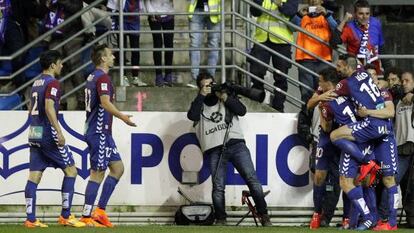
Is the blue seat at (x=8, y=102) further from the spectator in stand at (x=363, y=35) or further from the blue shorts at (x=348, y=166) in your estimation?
the blue shorts at (x=348, y=166)

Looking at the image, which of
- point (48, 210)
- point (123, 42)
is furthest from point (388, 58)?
point (48, 210)

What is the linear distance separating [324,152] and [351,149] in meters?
0.92

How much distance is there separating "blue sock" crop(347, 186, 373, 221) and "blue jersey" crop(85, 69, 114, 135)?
3176 mm

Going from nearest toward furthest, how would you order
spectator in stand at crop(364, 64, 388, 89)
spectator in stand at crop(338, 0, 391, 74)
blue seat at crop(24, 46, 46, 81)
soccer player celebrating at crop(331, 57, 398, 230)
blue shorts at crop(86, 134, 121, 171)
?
soccer player celebrating at crop(331, 57, 398, 230) < blue shorts at crop(86, 134, 121, 171) < spectator in stand at crop(364, 64, 388, 89) < spectator in stand at crop(338, 0, 391, 74) < blue seat at crop(24, 46, 46, 81)

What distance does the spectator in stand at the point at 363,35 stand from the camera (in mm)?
21781

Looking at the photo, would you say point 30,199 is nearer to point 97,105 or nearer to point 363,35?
point 97,105

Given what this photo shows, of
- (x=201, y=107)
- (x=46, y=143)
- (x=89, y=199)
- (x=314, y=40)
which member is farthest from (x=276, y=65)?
(x=46, y=143)

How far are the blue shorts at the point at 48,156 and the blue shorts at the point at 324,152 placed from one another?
3.18 meters

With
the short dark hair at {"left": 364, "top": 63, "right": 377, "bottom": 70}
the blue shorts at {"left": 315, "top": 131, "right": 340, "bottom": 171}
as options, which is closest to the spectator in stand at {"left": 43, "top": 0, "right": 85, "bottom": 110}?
the blue shorts at {"left": 315, "top": 131, "right": 340, "bottom": 171}

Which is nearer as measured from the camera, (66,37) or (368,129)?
(368,129)

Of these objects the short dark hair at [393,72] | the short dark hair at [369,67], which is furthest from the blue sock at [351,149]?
the short dark hair at [393,72]

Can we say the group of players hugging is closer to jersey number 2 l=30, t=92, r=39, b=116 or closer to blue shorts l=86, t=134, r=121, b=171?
blue shorts l=86, t=134, r=121, b=171

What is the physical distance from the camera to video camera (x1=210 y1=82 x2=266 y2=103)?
68.6ft

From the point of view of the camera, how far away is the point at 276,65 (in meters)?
22.3
